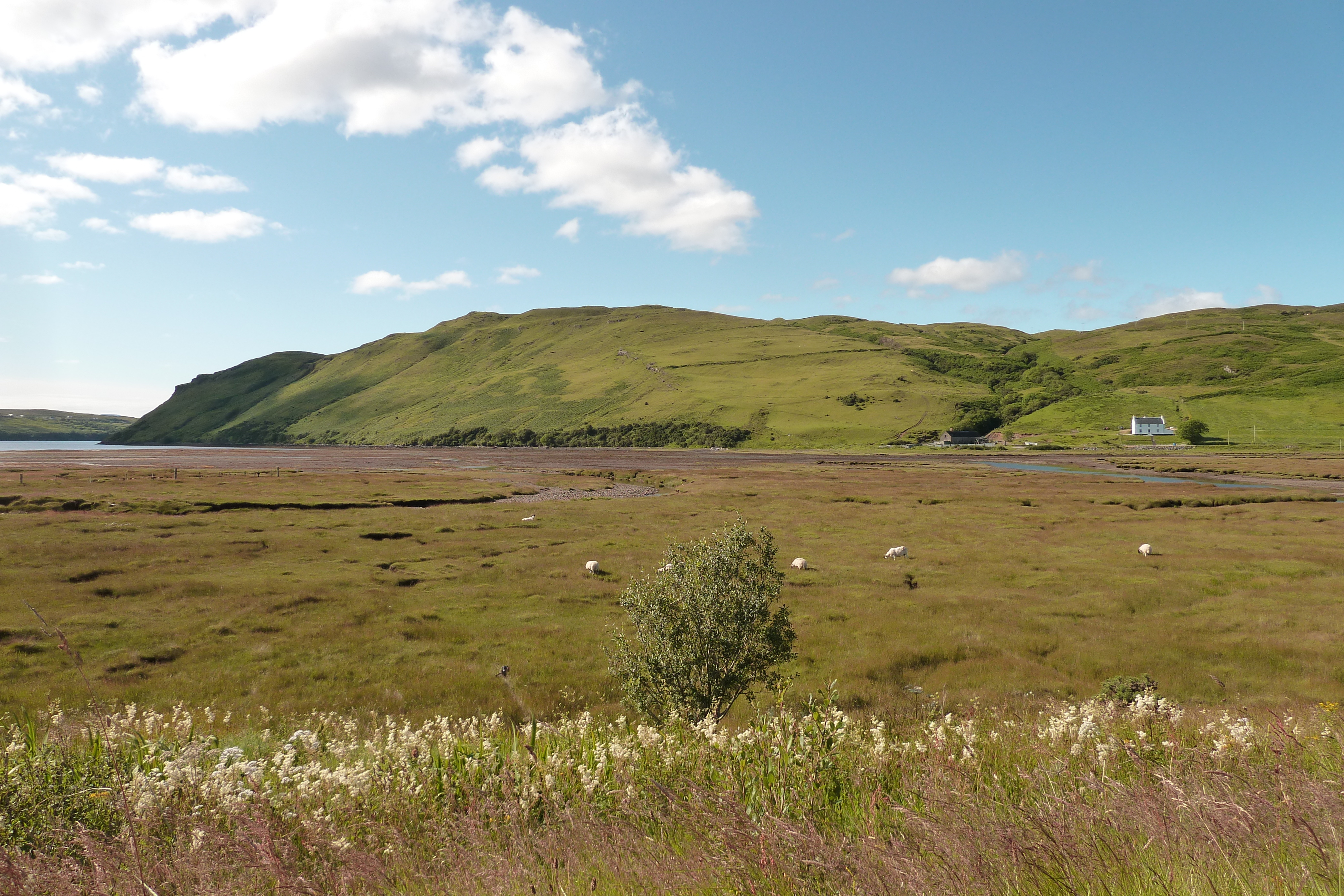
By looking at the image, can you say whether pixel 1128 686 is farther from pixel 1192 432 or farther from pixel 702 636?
pixel 1192 432

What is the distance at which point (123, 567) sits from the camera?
3456 cm

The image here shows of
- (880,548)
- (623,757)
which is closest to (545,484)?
(880,548)

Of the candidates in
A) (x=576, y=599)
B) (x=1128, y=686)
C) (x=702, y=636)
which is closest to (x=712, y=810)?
(x=702, y=636)

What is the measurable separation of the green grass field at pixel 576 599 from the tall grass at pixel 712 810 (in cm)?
496

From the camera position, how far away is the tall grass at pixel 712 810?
410 centimetres

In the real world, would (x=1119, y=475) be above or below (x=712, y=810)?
below

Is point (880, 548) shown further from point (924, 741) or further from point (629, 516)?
point (924, 741)


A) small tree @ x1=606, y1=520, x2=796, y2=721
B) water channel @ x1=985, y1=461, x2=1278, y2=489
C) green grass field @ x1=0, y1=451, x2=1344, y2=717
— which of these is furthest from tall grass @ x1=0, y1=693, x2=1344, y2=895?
water channel @ x1=985, y1=461, x2=1278, y2=489

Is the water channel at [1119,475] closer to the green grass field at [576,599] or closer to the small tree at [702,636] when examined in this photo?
the green grass field at [576,599]

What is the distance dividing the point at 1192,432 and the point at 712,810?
24011 centimetres

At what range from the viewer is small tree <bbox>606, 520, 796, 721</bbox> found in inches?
608

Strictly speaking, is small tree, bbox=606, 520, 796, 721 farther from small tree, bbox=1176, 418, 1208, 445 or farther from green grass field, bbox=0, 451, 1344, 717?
small tree, bbox=1176, 418, 1208, 445

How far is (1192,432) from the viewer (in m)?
188

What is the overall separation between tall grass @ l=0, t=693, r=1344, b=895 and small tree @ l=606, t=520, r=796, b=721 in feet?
22.9
